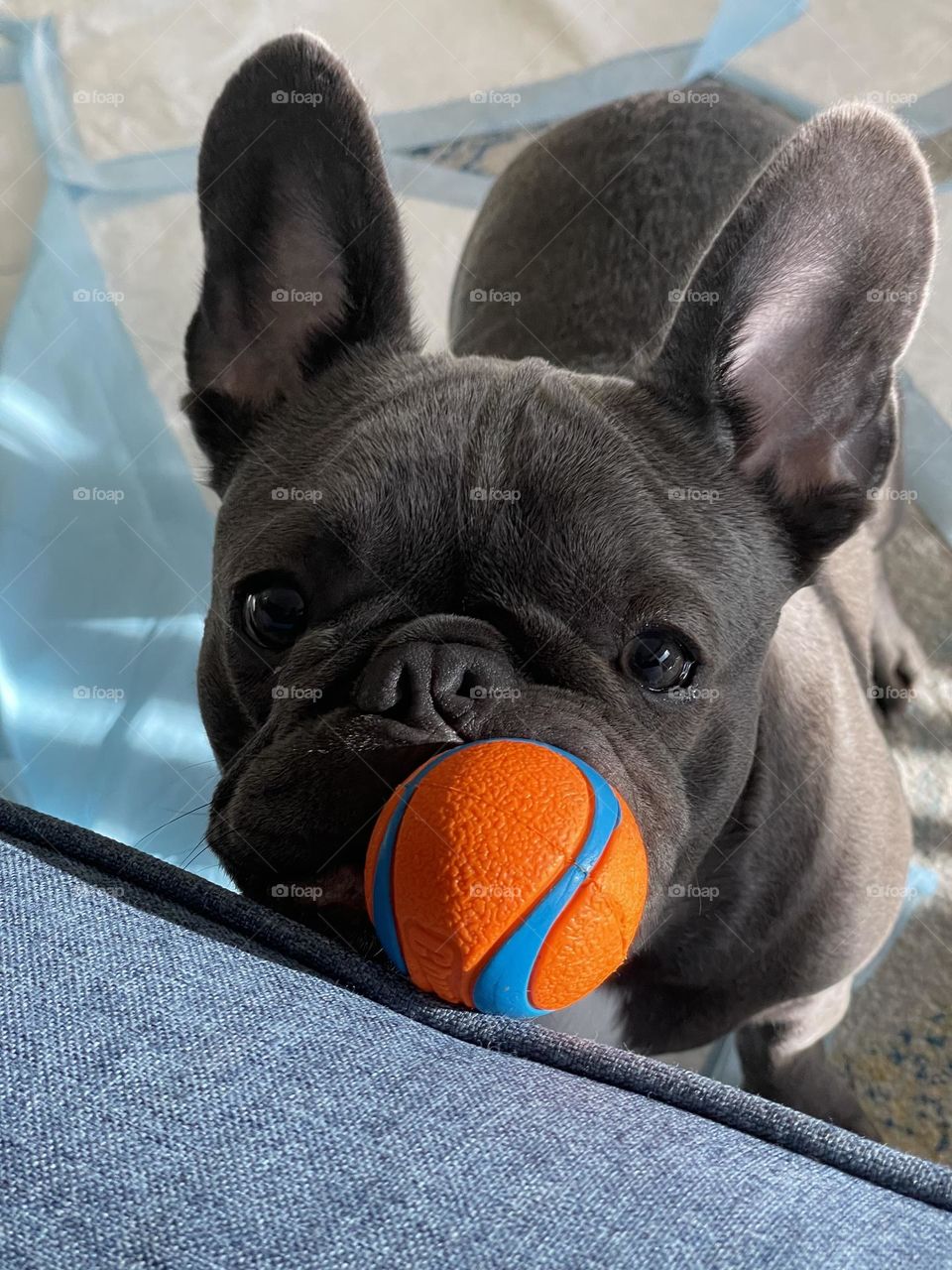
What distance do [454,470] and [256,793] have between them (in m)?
0.66

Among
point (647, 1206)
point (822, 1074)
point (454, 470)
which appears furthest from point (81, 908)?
point (822, 1074)

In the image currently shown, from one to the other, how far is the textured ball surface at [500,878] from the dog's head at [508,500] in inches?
6.0

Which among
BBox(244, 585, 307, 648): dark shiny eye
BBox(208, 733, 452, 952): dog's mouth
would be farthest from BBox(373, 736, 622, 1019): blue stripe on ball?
BBox(244, 585, 307, 648): dark shiny eye

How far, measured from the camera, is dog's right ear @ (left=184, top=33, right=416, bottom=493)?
6.86ft

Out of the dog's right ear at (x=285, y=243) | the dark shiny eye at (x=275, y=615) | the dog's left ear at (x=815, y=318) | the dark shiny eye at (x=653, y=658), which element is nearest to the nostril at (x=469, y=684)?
the dark shiny eye at (x=653, y=658)

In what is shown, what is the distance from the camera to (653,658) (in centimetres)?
177

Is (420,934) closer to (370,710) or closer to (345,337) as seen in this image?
(370,710)

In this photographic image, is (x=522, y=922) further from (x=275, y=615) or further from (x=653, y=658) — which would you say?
(x=275, y=615)

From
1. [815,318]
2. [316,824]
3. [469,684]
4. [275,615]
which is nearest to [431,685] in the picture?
[469,684]

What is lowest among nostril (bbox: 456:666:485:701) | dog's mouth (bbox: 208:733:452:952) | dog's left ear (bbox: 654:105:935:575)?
dog's mouth (bbox: 208:733:452:952)

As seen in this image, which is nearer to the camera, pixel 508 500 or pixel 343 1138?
pixel 343 1138

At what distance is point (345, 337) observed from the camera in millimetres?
2338

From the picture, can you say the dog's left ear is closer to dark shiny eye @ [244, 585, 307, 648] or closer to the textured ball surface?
dark shiny eye @ [244, 585, 307, 648]

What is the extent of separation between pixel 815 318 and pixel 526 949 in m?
1.35
